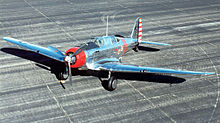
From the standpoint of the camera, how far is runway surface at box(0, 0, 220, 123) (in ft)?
49.7

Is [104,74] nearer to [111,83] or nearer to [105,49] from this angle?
[105,49]

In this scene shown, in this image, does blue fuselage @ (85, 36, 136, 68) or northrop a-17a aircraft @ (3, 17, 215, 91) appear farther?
blue fuselage @ (85, 36, 136, 68)

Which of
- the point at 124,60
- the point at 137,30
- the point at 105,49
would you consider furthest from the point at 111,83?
the point at 137,30

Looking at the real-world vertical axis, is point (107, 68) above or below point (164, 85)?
above

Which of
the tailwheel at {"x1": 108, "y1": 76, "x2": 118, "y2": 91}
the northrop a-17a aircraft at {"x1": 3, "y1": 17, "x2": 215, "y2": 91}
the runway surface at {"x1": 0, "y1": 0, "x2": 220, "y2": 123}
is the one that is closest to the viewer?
the runway surface at {"x1": 0, "y1": 0, "x2": 220, "y2": 123}

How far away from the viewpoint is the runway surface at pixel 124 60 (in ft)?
49.7

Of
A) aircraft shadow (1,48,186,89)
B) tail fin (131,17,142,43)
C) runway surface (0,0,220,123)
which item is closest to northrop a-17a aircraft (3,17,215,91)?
aircraft shadow (1,48,186,89)

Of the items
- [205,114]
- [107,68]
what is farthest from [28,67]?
[205,114]

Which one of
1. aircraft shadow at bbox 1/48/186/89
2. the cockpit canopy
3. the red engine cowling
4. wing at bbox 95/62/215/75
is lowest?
aircraft shadow at bbox 1/48/186/89

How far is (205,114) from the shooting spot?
49.3 ft

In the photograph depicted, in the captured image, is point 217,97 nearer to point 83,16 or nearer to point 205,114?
point 205,114

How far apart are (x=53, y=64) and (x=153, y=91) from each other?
7.80 meters

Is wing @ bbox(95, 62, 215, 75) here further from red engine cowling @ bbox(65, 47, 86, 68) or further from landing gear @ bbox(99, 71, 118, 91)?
red engine cowling @ bbox(65, 47, 86, 68)

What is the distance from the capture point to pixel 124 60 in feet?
72.0
